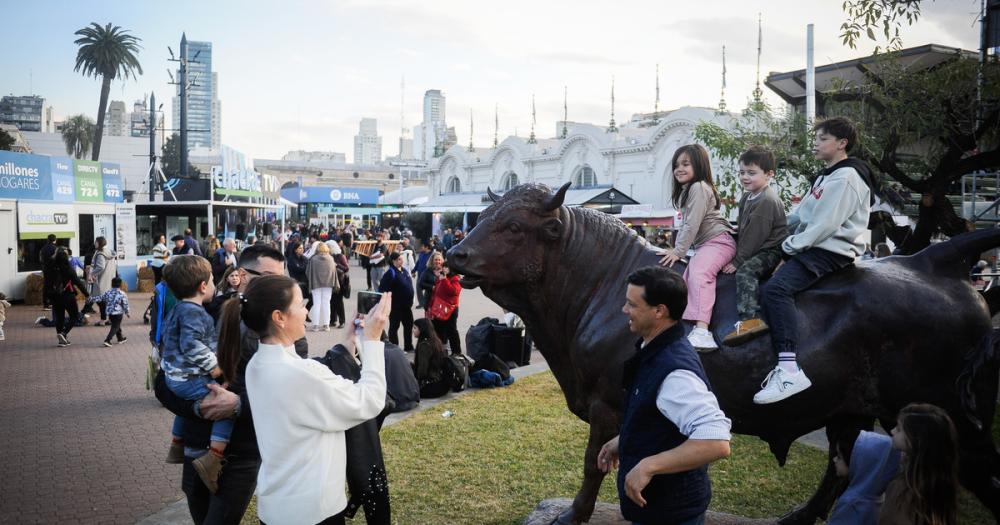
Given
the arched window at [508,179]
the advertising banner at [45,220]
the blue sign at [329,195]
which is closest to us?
the advertising banner at [45,220]

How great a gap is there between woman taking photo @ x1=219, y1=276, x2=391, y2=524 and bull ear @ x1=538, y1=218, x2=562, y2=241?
5.09 feet

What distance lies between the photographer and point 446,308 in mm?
11516

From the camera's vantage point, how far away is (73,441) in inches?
305

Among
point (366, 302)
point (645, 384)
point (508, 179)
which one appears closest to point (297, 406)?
point (366, 302)

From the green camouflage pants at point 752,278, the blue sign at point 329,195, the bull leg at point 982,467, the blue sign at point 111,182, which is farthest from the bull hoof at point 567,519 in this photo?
the blue sign at point 329,195

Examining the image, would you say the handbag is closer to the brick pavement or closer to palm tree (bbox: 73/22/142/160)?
the brick pavement

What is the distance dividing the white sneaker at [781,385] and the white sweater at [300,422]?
2.11m

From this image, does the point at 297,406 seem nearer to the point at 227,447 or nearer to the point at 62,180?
the point at 227,447

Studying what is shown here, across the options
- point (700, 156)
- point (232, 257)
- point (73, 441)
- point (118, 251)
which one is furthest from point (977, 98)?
point (118, 251)

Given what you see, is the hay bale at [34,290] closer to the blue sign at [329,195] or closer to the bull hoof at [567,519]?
the bull hoof at [567,519]

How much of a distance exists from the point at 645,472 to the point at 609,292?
203 centimetres

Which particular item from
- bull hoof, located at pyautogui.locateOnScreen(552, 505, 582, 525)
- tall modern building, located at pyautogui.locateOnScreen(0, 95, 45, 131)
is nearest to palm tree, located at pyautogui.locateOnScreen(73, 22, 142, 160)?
bull hoof, located at pyautogui.locateOnScreen(552, 505, 582, 525)

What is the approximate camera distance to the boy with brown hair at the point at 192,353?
12.1ft

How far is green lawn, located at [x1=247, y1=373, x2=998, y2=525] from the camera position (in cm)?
560
